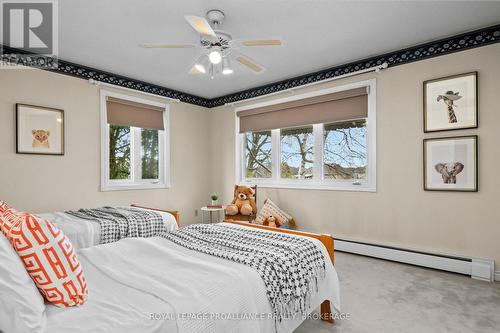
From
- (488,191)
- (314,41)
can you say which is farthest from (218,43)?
(488,191)

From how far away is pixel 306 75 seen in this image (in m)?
4.20

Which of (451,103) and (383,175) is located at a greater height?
(451,103)

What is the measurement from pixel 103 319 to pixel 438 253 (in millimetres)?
3418

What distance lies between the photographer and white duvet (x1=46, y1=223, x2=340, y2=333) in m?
1.07

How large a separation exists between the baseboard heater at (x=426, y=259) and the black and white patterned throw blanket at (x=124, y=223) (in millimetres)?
2408

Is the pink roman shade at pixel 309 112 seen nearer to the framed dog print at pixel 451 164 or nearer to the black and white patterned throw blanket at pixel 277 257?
the framed dog print at pixel 451 164

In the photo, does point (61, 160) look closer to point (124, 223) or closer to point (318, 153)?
point (124, 223)

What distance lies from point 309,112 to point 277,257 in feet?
9.79

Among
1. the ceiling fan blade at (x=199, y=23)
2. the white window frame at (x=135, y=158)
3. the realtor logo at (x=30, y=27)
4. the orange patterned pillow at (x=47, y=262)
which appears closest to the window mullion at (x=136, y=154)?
the white window frame at (x=135, y=158)

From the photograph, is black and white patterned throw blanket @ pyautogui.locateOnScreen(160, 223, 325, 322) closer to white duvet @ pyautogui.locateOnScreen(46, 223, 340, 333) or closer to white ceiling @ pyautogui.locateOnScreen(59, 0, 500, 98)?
white duvet @ pyautogui.locateOnScreen(46, 223, 340, 333)

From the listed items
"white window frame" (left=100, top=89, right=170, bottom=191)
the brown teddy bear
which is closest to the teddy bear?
the brown teddy bear

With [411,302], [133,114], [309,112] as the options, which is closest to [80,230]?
[133,114]

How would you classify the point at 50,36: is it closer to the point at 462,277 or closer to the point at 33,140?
the point at 33,140

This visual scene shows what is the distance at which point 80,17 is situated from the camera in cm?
261
